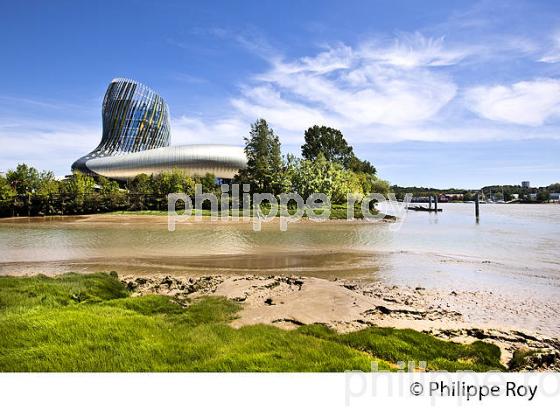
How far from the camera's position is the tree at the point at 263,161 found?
35.0 metres

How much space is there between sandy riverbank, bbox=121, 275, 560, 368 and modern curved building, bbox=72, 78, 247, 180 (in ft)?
152

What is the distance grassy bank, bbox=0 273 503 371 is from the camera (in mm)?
2859

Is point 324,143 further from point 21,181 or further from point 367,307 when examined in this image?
point 367,307

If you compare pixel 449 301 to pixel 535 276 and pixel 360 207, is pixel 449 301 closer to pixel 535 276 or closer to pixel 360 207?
pixel 535 276

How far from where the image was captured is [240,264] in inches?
417

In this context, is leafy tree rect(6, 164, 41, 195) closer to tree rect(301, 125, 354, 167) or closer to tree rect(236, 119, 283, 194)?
tree rect(236, 119, 283, 194)

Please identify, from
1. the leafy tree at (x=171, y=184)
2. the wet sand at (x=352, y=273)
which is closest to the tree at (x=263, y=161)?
the leafy tree at (x=171, y=184)

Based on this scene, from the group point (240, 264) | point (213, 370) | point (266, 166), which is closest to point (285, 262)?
point (240, 264)

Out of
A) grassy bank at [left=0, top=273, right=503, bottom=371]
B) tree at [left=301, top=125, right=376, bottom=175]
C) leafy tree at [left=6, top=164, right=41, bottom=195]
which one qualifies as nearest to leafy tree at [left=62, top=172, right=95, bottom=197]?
leafy tree at [left=6, top=164, right=41, bottom=195]

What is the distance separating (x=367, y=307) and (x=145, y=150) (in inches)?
2144

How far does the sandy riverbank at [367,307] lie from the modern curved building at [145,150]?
152 feet

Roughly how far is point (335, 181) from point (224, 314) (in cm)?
3318

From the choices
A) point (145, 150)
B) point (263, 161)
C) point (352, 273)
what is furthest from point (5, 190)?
point (352, 273)

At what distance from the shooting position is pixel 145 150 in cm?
5559
